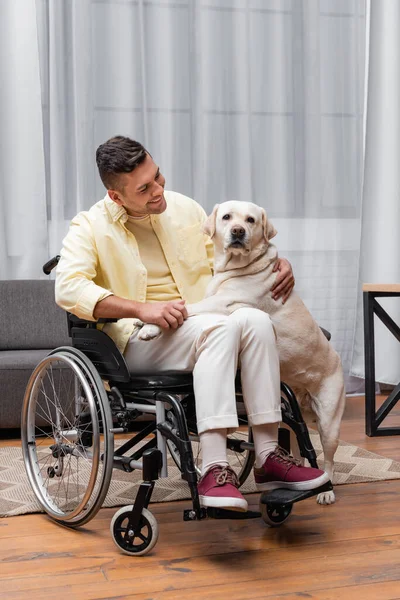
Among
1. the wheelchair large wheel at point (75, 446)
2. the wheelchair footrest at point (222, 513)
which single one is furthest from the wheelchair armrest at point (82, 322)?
the wheelchair footrest at point (222, 513)

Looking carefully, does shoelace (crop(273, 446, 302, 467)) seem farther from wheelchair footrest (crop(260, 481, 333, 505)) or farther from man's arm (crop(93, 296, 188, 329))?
man's arm (crop(93, 296, 188, 329))

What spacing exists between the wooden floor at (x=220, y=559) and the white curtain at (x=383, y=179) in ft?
6.64

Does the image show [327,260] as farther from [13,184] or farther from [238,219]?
[238,219]

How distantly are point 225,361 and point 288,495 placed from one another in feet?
1.13

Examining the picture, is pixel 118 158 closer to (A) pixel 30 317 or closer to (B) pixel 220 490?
(B) pixel 220 490

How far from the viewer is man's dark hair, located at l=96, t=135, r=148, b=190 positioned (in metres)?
2.14

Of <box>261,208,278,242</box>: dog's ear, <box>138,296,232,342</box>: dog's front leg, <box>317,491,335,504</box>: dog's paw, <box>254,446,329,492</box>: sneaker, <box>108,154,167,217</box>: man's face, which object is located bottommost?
<box>317,491,335,504</box>: dog's paw

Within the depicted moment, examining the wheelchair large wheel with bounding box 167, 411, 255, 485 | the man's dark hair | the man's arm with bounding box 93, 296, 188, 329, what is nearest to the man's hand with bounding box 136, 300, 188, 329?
the man's arm with bounding box 93, 296, 188, 329

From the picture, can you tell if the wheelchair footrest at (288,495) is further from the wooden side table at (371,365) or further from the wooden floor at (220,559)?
the wooden side table at (371,365)

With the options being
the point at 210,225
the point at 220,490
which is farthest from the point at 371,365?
the point at 220,490

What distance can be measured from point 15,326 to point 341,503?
6.22 feet

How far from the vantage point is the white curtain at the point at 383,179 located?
14.0ft

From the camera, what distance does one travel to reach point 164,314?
2.03 metres

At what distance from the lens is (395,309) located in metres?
4.29
